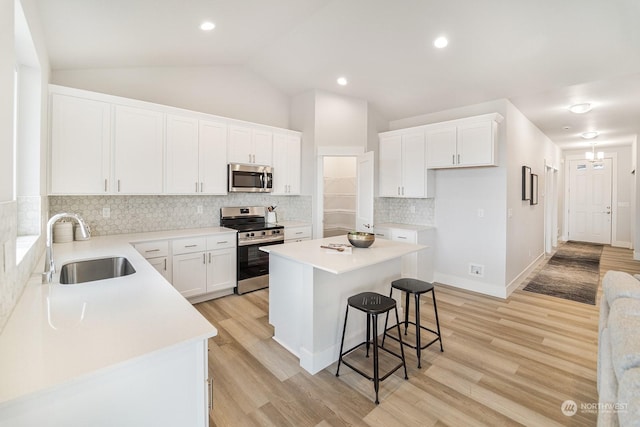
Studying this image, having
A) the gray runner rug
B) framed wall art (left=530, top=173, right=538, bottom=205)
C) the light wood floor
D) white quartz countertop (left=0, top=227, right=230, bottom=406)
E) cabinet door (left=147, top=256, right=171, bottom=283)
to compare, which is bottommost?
the light wood floor

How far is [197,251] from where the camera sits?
3.76m

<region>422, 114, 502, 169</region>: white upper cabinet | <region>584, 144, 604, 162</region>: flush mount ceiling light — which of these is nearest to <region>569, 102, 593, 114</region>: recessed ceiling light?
<region>422, 114, 502, 169</region>: white upper cabinet

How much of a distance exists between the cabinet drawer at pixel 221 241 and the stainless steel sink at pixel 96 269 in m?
1.38

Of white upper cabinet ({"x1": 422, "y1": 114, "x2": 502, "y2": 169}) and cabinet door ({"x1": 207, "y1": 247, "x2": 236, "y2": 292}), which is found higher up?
white upper cabinet ({"x1": 422, "y1": 114, "x2": 502, "y2": 169})

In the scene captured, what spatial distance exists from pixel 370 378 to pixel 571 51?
12.3 ft

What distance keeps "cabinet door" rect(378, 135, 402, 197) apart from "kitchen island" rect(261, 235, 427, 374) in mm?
2236

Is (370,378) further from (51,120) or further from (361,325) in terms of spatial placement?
(51,120)

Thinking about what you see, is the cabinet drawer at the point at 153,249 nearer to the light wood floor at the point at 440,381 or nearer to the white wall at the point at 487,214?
the light wood floor at the point at 440,381

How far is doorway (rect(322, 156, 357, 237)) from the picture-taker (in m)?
6.38

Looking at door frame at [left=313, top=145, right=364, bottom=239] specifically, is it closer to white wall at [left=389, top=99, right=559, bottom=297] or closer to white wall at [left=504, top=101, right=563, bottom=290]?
white wall at [left=389, top=99, right=559, bottom=297]

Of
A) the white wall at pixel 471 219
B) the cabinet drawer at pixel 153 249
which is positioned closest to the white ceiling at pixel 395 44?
the white wall at pixel 471 219

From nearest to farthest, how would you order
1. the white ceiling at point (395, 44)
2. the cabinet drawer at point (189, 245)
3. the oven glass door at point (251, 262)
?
the white ceiling at point (395, 44), the cabinet drawer at point (189, 245), the oven glass door at point (251, 262)

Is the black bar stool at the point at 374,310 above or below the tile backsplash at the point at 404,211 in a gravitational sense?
below

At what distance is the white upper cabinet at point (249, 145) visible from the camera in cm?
427
